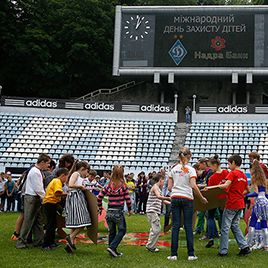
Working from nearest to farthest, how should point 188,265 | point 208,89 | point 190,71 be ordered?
point 188,265, point 190,71, point 208,89

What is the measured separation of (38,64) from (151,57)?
12.4m

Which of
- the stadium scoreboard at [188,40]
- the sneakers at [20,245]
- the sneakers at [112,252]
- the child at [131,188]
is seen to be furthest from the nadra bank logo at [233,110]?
the sneakers at [112,252]

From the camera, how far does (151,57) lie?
98.4 feet

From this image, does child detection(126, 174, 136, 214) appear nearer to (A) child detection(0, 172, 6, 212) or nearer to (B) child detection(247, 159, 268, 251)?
(A) child detection(0, 172, 6, 212)

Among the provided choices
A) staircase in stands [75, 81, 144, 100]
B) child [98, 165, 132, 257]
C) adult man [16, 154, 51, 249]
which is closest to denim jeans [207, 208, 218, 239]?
child [98, 165, 132, 257]

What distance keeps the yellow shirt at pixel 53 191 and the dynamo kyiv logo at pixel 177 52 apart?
22.6 meters

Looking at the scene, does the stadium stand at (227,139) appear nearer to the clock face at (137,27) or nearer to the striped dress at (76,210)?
the clock face at (137,27)

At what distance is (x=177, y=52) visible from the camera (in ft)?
98.4

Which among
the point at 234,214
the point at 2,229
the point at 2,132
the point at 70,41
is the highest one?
the point at 70,41

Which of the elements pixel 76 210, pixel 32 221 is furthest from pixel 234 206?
pixel 32 221

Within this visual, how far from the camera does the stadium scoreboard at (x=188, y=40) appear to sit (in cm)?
2942

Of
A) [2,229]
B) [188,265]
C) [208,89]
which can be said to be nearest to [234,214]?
[188,265]

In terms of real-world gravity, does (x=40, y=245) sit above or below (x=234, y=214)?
below

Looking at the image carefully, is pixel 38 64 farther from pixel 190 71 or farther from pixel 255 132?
pixel 255 132
